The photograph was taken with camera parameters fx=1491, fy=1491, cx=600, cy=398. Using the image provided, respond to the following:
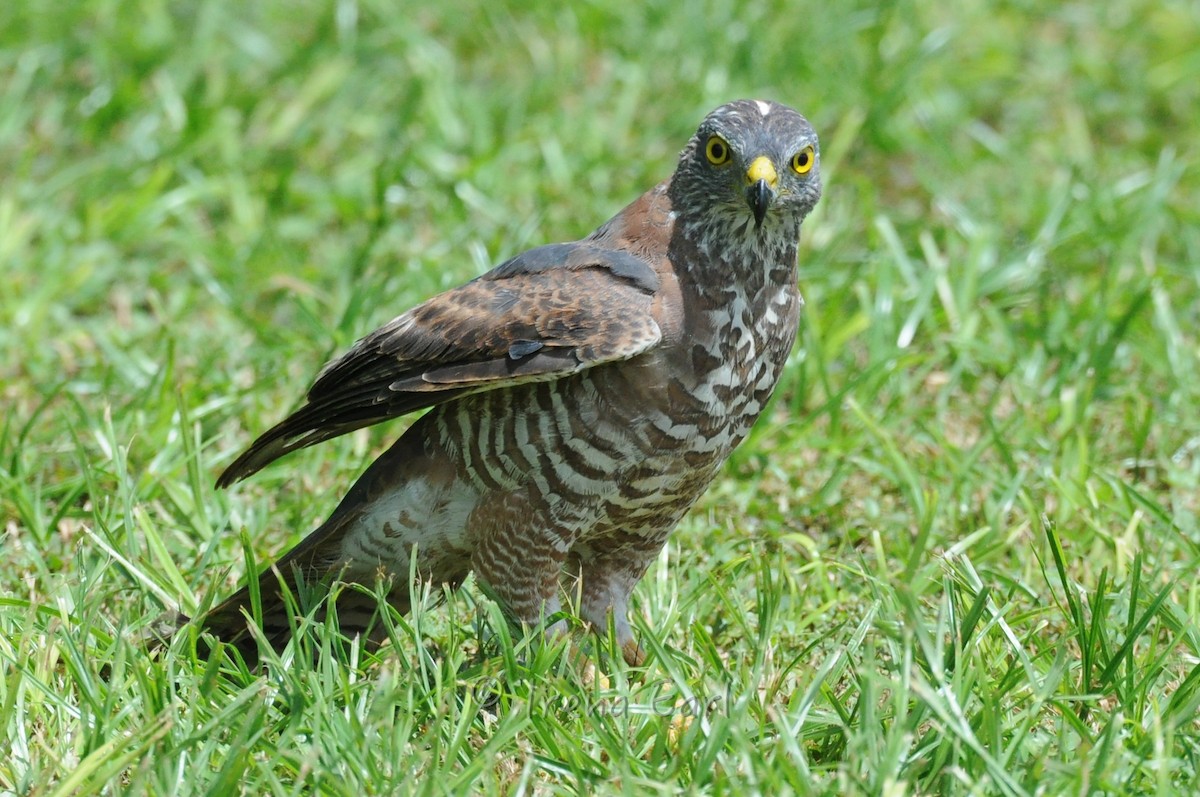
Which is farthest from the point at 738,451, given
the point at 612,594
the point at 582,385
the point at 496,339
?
the point at 496,339

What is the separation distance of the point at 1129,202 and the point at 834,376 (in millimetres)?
1914

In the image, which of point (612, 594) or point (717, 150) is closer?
point (717, 150)

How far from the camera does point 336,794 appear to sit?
3.13 metres

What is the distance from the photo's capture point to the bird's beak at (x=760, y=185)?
356 cm

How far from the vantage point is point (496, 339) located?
3660 millimetres

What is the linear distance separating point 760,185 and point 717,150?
21cm

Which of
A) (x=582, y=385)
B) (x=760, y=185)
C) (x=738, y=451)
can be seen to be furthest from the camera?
(x=738, y=451)

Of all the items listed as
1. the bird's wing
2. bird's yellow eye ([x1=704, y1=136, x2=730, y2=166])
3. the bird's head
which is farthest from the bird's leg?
bird's yellow eye ([x1=704, y1=136, x2=730, y2=166])

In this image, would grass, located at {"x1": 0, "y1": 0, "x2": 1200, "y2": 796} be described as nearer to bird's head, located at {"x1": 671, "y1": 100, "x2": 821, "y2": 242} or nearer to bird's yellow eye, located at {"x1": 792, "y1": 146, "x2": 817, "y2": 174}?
bird's head, located at {"x1": 671, "y1": 100, "x2": 821, "y2": 242}

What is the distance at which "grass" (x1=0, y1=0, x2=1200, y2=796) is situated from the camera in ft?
10.8

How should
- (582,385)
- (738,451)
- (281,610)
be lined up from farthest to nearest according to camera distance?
(738,451), (281,610), (582,385)

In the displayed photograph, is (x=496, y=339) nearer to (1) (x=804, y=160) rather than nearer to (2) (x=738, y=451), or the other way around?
(1) (x=804, y=160)

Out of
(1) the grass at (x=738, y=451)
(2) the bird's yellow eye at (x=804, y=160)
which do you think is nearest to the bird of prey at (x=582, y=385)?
(2) the bird's yellow eye at (x=804, y=160)

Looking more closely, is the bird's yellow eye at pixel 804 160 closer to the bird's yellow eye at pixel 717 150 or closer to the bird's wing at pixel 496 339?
the bird's yellow eye at pixel 717 150
